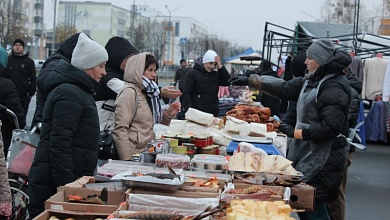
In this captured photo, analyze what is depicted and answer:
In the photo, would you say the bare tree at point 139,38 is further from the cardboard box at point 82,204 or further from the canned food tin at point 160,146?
the cardboard box at point 82,204

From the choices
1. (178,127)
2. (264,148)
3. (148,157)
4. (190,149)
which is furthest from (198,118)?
(148,157)

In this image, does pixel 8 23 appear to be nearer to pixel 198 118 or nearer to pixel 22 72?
pixel 22 72

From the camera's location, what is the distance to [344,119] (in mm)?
5711

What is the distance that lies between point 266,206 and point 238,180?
1.25 meters

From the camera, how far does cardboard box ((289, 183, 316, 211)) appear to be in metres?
4.53

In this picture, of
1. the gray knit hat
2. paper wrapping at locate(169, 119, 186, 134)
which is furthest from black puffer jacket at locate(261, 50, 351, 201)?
paper wrapping at locate(169, 119, 186, 134)

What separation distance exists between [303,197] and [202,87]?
7294 millimetres

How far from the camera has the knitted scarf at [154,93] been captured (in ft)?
20.7

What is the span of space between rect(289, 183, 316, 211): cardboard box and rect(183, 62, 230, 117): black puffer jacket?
723cm

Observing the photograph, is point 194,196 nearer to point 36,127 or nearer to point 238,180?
point 238,180

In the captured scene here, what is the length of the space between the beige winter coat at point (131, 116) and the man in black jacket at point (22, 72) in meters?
7.04

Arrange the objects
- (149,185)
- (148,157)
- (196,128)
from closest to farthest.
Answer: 1. (149,185)
2. (148,157)
3. (196,128)

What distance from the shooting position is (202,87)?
38.5ft

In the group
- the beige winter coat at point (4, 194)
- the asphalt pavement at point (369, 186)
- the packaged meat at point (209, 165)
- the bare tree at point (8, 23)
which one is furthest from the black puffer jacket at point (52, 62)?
the bare tree at point (8, 23)
